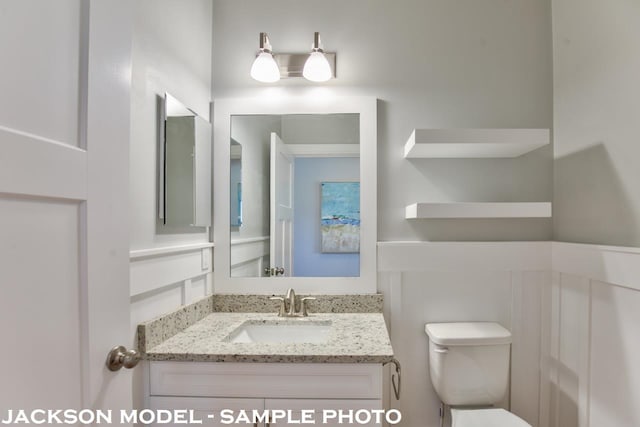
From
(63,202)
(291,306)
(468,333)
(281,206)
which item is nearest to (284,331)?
(291,306)

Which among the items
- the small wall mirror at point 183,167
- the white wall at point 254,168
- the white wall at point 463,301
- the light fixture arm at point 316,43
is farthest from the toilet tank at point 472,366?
the light fixture arm at point 316,43

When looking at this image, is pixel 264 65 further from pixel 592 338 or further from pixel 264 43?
pixel 592 338

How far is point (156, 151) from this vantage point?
4.36ft

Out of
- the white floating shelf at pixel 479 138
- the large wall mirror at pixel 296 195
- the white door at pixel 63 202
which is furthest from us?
the large wall mirror at pixel 296 195

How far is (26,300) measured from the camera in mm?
563

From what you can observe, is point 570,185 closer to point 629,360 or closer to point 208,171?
point 629,360

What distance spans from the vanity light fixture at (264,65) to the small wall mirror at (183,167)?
1.08ft

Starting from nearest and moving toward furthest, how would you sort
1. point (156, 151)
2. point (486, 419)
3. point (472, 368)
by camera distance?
point (156, 151) < point (486, 419) < point (472, 368)

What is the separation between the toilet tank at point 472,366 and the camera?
1559mm

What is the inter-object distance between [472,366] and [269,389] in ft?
2.88

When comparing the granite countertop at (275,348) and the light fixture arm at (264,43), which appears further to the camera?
the light fixture arm at (264,43)

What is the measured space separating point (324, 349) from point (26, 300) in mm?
907

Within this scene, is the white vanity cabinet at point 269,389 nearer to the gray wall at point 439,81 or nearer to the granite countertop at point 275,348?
the granite countertop at point 275,348

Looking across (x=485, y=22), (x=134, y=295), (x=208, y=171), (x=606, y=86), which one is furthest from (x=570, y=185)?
(x=134, y=295)
